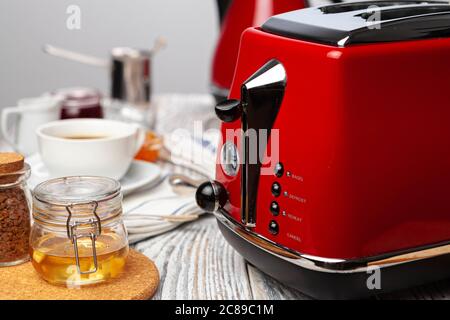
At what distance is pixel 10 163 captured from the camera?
0.65 meters

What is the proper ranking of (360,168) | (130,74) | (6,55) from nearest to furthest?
(360,168) → (130,74) → (6,55)

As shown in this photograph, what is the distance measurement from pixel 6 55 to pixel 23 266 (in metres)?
1.47

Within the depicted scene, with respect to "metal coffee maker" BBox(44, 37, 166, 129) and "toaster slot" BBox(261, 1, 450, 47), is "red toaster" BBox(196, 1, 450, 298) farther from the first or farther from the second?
"metal coffee maker" BBox(44, 37, 166, 129)

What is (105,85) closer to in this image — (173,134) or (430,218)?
(173,134)

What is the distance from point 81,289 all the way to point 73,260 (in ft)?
0.09

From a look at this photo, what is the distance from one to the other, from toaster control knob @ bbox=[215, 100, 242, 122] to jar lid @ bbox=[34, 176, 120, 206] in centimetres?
12

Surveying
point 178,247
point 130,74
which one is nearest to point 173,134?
point 130,74

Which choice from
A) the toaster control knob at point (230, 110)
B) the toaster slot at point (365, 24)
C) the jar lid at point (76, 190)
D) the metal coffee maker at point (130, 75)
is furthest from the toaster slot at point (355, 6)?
the metal coffee maker at point (130, 75)

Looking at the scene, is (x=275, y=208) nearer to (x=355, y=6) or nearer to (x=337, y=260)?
(x=337, y=260)

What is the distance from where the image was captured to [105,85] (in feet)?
7.04

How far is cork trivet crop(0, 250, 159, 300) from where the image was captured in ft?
1.94

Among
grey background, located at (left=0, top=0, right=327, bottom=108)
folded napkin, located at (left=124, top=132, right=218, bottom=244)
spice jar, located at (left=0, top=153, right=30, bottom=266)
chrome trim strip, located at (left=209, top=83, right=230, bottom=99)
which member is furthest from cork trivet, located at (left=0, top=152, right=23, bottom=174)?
grey background, located at (left=0, top=0, right=327, bottom=108)

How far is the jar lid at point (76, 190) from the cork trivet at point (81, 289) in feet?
0.24

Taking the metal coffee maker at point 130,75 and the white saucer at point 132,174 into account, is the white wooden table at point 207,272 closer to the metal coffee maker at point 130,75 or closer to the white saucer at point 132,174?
the white saucer at point 132,174
